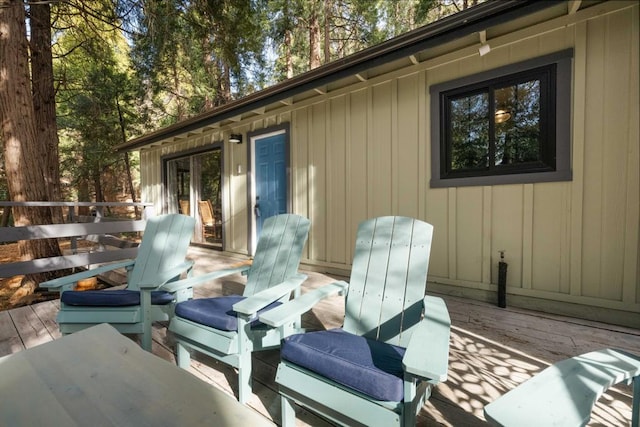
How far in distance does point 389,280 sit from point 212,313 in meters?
1.03

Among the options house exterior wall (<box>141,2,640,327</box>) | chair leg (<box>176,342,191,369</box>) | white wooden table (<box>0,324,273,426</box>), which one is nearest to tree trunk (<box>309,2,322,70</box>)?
house exterior wall (<box>141,2,640,327</box>)

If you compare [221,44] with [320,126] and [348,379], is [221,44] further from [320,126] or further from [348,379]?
[348,379]

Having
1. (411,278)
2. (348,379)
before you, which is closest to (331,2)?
(411,278)

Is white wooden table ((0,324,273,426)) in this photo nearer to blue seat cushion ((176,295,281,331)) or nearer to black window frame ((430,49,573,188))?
blue seat cushion ((176,295,281,331))

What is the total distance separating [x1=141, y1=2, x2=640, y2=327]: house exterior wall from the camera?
235 cm

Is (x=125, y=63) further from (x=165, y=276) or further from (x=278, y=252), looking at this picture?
(x=278, y=252)

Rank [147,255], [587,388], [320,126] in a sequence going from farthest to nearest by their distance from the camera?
[320,126] < [147,255] < [587,388]

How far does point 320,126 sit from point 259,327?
3.22 m

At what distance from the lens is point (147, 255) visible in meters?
2.68

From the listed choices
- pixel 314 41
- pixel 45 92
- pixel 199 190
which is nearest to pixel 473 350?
pixel 199 190

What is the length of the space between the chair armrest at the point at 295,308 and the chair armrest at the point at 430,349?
54 cm

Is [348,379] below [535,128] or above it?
below

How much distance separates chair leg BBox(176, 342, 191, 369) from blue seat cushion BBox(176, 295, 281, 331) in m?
0.20

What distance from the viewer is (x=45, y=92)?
531 cm
